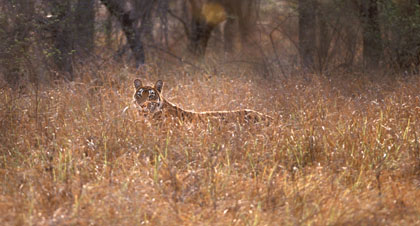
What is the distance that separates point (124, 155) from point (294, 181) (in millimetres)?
1525

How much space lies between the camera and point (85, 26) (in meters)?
9.87

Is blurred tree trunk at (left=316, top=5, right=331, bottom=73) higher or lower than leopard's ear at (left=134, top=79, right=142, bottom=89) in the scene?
higher

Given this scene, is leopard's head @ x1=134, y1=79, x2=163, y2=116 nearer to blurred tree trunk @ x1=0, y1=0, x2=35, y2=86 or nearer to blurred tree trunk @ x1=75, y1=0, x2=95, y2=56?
blurred tree trunk @ x1=0, y1=0, x2=35, y2=86

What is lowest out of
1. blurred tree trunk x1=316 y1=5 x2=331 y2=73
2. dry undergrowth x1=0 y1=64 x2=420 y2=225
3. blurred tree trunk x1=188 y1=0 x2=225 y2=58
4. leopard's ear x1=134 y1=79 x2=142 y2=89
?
dry undergrowth x1=0 y1=64 x2=420 y2=225

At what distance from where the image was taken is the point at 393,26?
10266mm

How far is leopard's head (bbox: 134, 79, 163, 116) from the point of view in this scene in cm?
634

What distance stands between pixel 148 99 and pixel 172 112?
0.35 m

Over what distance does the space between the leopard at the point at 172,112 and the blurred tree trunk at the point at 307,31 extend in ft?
16.5

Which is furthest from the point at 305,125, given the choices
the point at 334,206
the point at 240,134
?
the point at 334,206

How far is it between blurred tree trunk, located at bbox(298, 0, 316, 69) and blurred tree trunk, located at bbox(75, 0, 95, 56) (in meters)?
4.29

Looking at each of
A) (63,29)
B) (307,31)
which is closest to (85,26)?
(63,29)

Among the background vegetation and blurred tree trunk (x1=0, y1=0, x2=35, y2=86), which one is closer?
the background vegetation

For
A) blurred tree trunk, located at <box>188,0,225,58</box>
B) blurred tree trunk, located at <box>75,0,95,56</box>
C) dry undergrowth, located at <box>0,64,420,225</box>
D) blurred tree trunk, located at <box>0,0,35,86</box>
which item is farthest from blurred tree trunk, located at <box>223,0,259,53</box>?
dry undergrowth, located at <box>0,64,420,225</box>

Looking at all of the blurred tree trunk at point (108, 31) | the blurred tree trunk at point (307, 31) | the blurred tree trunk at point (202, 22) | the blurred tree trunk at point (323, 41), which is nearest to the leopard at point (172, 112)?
the blurred tree trunk at point (108, 31)
